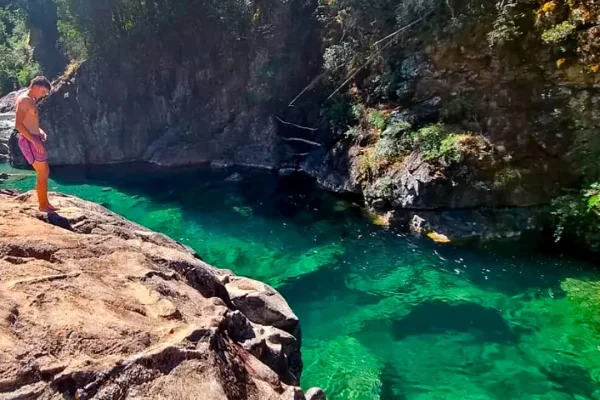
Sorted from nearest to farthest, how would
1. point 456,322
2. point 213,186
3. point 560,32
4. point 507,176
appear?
point 456,322 → point 560,32 → point 507,176 → point 213,186

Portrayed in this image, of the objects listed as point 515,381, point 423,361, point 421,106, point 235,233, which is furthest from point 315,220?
point 515,381

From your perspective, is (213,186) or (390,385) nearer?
(390,385)

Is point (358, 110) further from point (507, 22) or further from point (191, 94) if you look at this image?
point (191, 94)

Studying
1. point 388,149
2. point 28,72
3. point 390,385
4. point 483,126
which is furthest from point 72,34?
point 390,385

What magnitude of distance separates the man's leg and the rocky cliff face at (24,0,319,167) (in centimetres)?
1884

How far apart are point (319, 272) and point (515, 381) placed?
648 centimetres

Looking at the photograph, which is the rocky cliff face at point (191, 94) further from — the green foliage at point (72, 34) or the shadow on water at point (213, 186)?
the green foliage at point (72, 34)

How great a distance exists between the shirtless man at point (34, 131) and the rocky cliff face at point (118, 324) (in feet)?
1.49

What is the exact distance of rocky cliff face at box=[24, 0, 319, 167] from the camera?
87.8 feet

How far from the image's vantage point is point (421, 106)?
18.0 metres

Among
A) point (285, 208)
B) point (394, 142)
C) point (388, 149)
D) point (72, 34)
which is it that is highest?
point (72, 34)

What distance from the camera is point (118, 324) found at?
523cm

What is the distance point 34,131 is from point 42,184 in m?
0.87

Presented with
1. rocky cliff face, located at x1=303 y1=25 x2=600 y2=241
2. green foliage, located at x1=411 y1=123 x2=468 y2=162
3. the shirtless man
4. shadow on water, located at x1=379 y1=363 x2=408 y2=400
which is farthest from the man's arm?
green foliage, located at x1=411 y1=123 x2=468 y2=162
